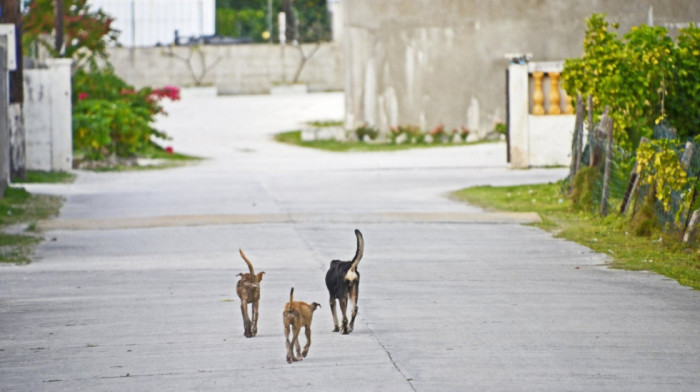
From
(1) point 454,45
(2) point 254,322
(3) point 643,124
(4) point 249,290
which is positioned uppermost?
(1) point 454,45

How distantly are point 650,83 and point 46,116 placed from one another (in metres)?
14.6

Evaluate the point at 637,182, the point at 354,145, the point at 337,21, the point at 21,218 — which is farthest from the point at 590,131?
the point at 337,21

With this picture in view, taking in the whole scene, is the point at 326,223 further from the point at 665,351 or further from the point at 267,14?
the point at 267,14

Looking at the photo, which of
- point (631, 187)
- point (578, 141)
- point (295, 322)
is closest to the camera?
point (295, 322)

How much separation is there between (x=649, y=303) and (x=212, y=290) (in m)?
3.51

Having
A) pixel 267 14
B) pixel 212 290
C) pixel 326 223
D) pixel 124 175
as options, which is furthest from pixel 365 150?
pixel 267 14

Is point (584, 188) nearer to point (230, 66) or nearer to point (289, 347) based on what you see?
point (289, 347)

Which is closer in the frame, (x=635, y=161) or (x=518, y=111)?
(x=635, y=161)

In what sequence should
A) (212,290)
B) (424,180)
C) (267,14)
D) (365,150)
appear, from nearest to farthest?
(212,290)
(424,180)
(365,150)
(267,14)

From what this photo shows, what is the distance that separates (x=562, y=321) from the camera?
31.5 ft

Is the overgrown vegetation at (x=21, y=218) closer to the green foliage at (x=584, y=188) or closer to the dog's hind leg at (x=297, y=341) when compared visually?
the dog's hind leg at (x=297, y=341)

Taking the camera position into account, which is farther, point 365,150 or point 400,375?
point 365,150

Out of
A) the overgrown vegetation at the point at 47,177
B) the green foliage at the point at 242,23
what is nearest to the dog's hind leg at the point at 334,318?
the overgrown vegetation at the point at 47,177

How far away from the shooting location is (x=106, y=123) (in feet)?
96.8
